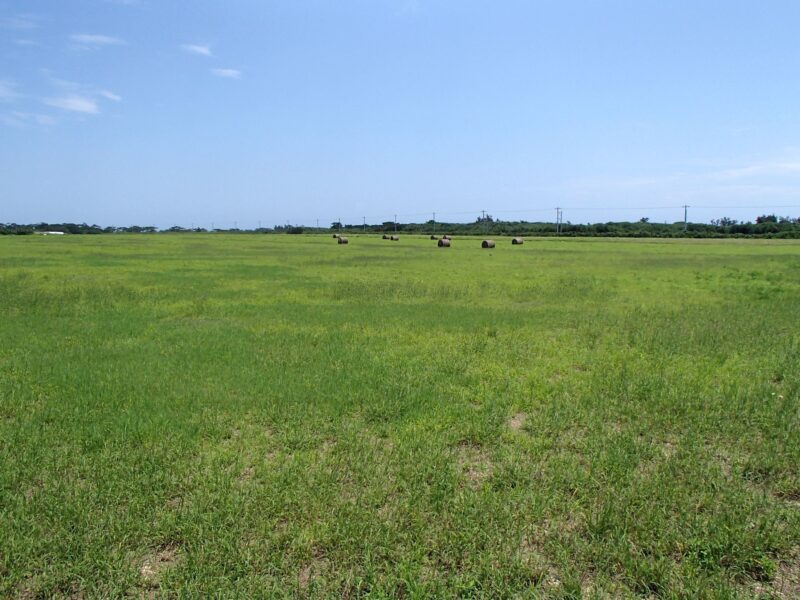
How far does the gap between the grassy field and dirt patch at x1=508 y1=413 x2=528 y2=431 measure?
2.3 inches

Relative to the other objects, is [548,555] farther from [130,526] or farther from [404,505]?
[130,526]

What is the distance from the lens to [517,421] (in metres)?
6.07

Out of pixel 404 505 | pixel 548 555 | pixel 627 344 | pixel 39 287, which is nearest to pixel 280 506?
pixel 404 505

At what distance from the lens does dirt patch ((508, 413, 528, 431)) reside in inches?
231

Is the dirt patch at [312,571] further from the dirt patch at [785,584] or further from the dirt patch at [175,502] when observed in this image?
the dirt patch at [785,584]

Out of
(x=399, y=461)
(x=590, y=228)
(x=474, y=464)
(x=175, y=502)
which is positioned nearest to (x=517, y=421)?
(x=474, y=464)

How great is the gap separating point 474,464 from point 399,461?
70cm

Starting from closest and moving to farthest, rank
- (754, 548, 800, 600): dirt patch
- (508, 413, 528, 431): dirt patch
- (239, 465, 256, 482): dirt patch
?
(754, 548, 800, 600): dirt patch < (239, 465, 256, 482): dirt patch < (508, 413, 528, 431): dirt patch

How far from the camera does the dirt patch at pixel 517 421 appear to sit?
587 cm

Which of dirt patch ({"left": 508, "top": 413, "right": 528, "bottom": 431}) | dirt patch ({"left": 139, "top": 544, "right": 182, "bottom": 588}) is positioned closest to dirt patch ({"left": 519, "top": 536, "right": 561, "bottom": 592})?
dirt patch ({"left": 508, "top": 413, "right": 528, "bottom": 431})

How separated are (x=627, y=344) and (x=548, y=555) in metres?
7.04

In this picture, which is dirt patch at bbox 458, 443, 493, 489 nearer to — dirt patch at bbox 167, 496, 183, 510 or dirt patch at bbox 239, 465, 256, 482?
dirt patch at bbox 239, 465, 256, 482

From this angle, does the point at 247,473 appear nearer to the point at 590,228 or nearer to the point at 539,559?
the point at 539,559

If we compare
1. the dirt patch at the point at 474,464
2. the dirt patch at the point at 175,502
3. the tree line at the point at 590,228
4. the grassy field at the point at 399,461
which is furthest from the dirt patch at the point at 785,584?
Answer: the tree line at the point at 590,228
